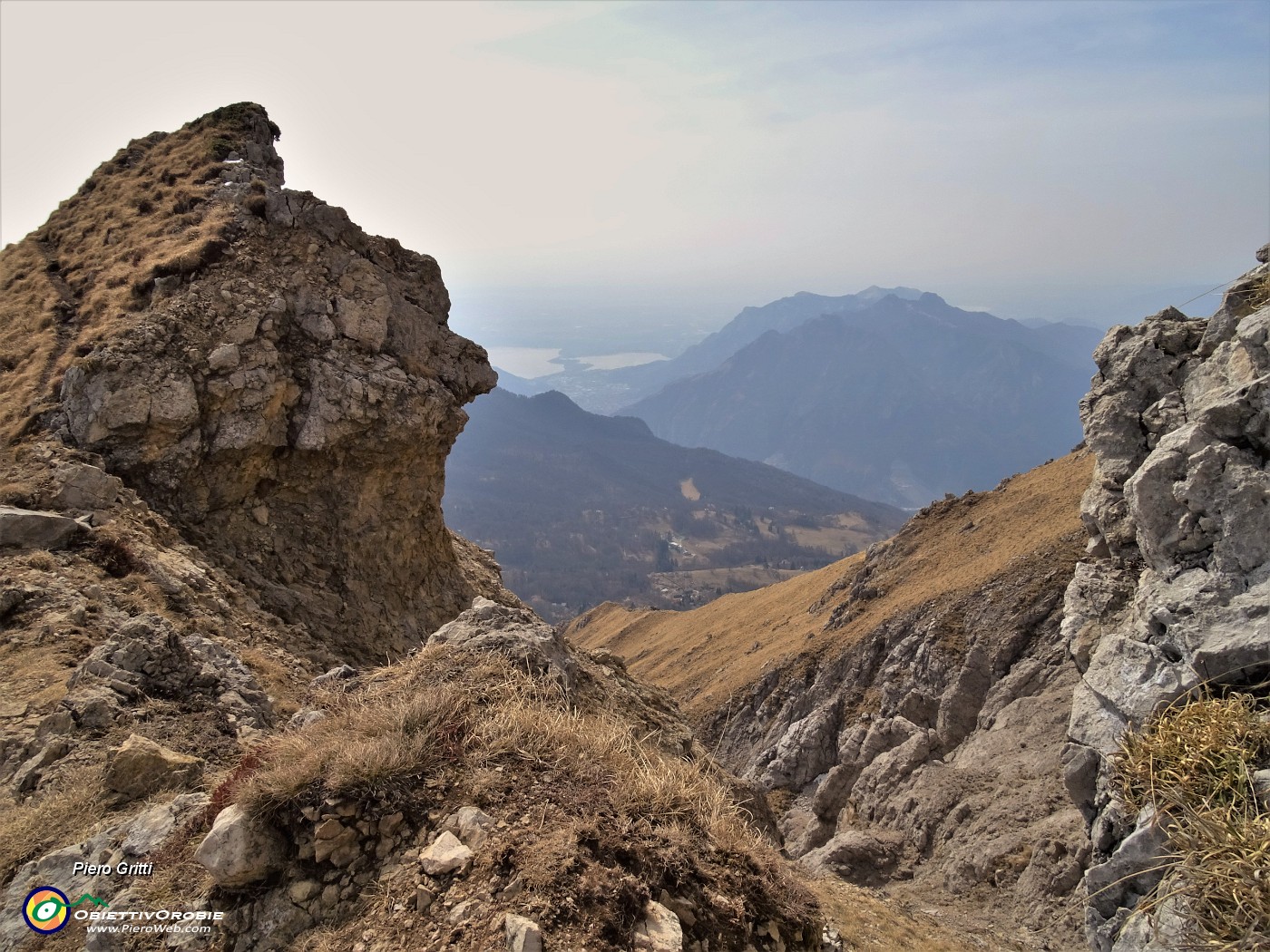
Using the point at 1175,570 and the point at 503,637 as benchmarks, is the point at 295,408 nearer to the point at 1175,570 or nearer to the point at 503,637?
the point at 503,637

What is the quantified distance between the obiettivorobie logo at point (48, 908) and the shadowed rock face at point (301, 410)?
373 inches

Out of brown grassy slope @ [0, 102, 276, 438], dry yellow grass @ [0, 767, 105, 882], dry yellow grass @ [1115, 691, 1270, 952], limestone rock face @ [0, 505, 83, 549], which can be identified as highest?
Result: brown grassy slope @ [0, 102, 276, 438]

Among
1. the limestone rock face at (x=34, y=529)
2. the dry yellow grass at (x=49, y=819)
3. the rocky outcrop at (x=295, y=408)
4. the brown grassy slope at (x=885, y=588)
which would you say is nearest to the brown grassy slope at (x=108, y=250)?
the rocky outcrop at (x=295, y=408)

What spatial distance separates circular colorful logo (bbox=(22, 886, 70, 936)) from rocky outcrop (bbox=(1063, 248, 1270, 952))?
8.63 metres

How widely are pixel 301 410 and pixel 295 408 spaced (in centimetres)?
15

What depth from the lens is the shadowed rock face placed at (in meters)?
14.9

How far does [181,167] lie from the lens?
2158 cm

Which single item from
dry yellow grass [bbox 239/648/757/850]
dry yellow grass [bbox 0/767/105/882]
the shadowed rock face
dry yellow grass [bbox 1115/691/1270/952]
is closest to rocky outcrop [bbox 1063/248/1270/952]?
dry yellow grass [bbox 1115/691/1270/952]

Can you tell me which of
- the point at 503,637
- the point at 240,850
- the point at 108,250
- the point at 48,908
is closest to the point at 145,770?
the point at 48,908

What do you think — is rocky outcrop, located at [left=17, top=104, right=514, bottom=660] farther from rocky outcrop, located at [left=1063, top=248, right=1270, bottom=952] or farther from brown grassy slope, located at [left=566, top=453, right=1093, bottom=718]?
brown grassy slope, located at [left=566, top=453, right=1093, bottom=718]

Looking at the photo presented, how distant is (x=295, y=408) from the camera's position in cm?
1675

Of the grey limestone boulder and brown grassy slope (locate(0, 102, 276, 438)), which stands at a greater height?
brown grassy slope (locate(0, 102, 276, 438))

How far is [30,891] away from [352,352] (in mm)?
13658

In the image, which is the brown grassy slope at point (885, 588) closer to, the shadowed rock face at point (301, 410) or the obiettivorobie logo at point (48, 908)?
the shadowed rock face at point (301, 410)
